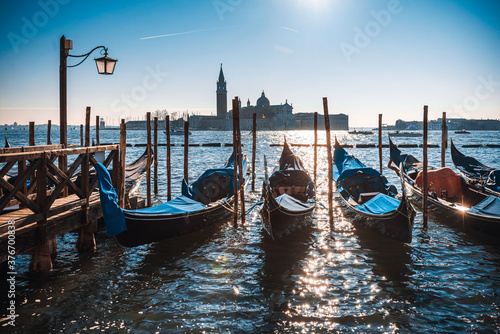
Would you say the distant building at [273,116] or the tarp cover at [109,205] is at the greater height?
the distant building at [273,116]

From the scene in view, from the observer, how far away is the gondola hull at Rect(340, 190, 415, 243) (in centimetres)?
517

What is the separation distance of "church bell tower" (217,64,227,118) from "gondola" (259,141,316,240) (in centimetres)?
9173

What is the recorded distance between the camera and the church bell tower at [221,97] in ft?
318

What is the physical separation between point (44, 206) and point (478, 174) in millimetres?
9731

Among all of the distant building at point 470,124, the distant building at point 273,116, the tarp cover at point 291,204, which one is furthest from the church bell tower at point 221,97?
the tarp cover at point 291,204

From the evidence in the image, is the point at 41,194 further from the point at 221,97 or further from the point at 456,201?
the point at 221,97

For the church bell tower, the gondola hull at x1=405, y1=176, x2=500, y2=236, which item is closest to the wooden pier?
the gondola hull at x1=405, y1=176, x2=500, y2=236

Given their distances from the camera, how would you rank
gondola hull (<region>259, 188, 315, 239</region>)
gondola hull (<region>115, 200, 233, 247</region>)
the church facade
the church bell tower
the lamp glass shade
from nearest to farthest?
gondola hull (<region>115, 200, 233, 247</region>) < the lamp glass shade < gondola hull (<region>259, 188, 315, 239</region>) < the church bell tower < the church facade

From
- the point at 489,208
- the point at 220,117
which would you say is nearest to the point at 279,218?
the point at 489,208

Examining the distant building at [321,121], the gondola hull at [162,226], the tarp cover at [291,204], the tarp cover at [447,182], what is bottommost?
the gondola hull at [162,226]

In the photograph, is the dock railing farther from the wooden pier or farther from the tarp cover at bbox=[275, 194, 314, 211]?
the tarp cover at bbox=[275, 194, 314, 211]

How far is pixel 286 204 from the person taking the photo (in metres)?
6.12

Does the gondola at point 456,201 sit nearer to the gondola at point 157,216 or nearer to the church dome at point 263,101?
the gondola at point 157,216

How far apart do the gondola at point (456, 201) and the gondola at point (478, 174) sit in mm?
281
